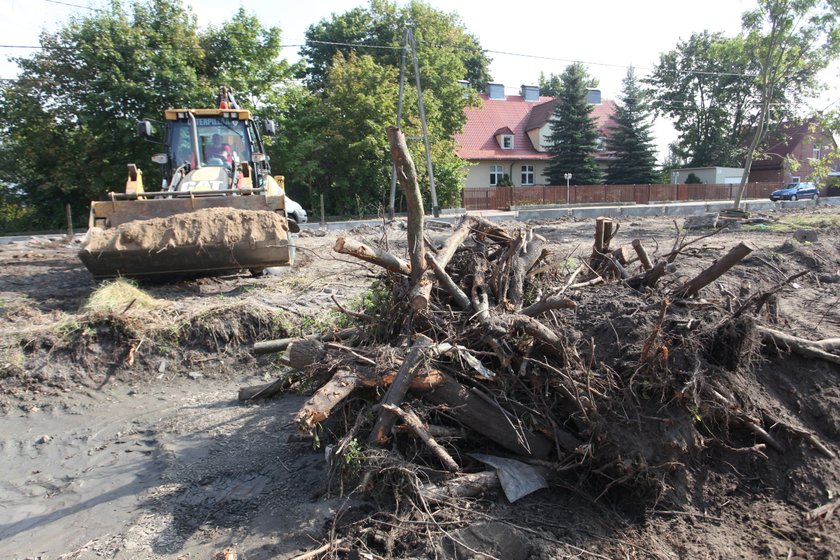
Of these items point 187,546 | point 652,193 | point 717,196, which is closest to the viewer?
point 187,546

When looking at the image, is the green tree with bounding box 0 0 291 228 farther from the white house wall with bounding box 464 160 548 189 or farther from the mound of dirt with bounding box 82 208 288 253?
the white house wall with bounding box 464 160 548 189

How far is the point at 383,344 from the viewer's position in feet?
13.7

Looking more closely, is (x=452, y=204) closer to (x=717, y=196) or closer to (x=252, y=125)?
(x=252, y=125)

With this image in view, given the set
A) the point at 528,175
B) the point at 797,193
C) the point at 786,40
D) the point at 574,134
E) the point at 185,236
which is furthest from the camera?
the point at 528,175

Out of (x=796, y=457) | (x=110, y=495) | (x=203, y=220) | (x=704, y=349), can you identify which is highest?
(x=203, y=220)

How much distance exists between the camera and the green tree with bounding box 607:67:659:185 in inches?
1470

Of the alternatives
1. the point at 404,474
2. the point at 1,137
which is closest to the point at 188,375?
the point at 404,474

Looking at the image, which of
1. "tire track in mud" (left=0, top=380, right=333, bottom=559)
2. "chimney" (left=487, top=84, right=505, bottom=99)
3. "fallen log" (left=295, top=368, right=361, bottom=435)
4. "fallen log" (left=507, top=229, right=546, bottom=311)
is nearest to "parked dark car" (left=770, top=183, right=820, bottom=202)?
"chimney" (left=487, top=84, right=505, bottom=99)

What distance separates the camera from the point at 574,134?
35.1 metres

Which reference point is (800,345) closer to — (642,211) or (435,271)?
(435,271)

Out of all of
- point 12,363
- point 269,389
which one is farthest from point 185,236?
point 269,389

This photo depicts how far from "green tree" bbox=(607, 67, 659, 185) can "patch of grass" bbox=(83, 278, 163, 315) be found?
35963mm

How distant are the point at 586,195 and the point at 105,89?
24.5 meters

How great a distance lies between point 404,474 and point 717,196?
4176 centimetres
